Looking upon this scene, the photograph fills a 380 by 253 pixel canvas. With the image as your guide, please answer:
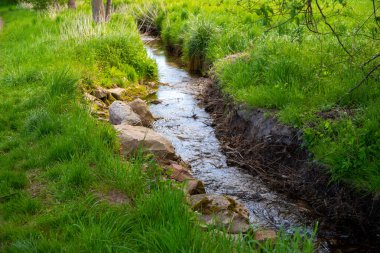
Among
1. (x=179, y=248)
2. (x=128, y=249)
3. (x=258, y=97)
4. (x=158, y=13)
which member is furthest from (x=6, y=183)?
(x=158, y=13)

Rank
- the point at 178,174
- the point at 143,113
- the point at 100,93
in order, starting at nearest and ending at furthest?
the point at 178,174 < the point at 143,113 < the point at 100,93

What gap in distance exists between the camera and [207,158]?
300 inches

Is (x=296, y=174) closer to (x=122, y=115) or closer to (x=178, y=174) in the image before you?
(x=178, y=174)

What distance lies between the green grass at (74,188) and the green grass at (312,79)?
Answer: 1416 mm

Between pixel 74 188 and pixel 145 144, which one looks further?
pixel 145 144

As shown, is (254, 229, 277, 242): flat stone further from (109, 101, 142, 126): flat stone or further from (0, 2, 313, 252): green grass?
(109, 101, 142, 126): flat stone

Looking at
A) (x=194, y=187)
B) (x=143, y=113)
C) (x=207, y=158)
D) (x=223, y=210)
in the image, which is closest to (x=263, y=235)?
(x=223, y=210)

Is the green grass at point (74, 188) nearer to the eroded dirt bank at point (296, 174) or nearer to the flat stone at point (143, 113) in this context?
the eroded dirt bank at point (296, 174)

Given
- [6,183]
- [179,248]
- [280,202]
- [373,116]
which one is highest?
[373,116]

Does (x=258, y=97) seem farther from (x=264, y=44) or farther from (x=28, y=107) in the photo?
(x=28, y=107)

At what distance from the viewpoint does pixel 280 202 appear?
6.12 m

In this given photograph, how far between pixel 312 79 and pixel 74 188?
16.5 ft

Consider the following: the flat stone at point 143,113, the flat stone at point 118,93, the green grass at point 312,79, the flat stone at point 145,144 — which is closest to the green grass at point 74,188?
the flat stone at point 145,144

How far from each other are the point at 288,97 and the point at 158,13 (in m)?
14.6
